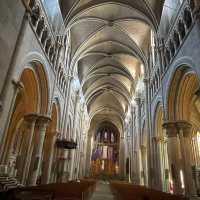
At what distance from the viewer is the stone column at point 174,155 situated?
1067 cm

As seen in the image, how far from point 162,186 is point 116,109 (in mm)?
24478

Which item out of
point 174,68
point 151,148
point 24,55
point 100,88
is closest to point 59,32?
point 24,55

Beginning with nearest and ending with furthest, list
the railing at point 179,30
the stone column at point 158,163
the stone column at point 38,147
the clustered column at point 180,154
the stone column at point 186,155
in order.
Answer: the railing at point 179,30 → the stone column at point 186,155 → the clustered column at point 180,154 → the stone column at point 38,147 → the stone column at point 158,163

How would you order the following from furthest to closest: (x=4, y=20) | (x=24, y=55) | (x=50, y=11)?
(x=50, y=11)
(x=24, y=55)
(x=4, y=20)

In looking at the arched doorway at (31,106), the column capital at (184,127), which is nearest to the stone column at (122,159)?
the column capital at (184,127)

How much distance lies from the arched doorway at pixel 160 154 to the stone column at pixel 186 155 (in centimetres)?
318

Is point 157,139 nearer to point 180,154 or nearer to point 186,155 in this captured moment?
point 180,154

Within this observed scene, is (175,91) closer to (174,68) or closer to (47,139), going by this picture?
(174,68)

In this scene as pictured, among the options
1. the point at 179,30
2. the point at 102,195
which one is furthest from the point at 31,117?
the point at 179,30

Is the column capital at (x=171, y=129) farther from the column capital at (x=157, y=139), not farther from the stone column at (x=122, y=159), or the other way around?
the stone column at (x=122, y=159)

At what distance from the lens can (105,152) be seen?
1710 inches

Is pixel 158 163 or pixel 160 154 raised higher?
pixel 160 154

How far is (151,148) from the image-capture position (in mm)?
15352

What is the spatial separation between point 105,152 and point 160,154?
29.7 meters
